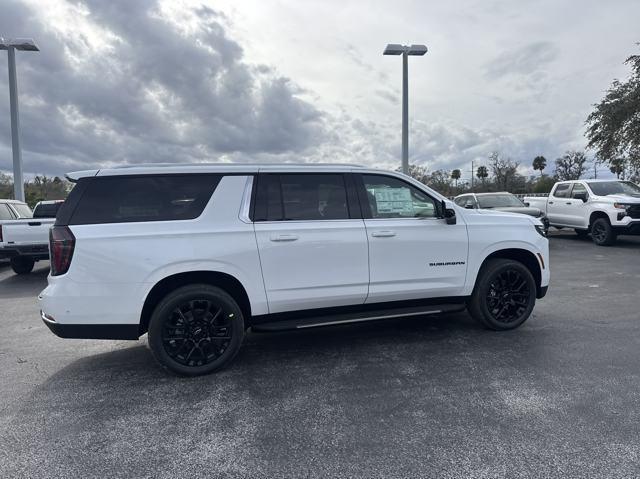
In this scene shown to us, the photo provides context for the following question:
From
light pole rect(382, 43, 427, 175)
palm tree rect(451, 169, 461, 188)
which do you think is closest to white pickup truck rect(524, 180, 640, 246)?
light pole rect(382, 43, 427, 175)

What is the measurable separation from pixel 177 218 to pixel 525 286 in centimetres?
394

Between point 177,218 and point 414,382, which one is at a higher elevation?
point 177,218

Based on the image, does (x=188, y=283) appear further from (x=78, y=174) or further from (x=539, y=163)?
(x=539, y=163)

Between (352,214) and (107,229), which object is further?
(352,214)

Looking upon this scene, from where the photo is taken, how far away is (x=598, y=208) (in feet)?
42.4

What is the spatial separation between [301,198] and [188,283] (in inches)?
52.9

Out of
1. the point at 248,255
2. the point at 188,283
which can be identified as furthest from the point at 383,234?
the point at 188,283

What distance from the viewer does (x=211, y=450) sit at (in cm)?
285

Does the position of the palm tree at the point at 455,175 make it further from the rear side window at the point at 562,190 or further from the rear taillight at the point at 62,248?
the rear taillight at the point at 62,248

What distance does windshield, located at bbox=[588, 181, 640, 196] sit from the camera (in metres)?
13.1

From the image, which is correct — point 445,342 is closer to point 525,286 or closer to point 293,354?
point 525,286

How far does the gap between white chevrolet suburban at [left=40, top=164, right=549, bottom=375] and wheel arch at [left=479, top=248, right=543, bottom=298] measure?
0.12 m

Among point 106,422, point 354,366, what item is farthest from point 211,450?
point 354,366

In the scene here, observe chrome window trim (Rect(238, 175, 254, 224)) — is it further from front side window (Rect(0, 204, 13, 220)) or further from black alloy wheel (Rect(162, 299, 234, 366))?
front side window (Rect(0, 204, 13, 220))
